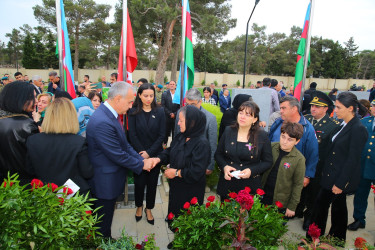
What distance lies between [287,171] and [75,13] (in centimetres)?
2832

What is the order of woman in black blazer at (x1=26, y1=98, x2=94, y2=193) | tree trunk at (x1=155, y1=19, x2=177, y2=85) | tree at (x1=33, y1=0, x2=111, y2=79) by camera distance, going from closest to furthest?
1. woman in black blazer at (x1=26, y1=98, x2=94, y2=193)
2. tree trunk at (x1=155, y1=19, x2=177, y2=85)
3. tree at (x1=33, y1=0, x2=111, y2=79)

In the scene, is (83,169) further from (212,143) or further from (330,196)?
(330,196)

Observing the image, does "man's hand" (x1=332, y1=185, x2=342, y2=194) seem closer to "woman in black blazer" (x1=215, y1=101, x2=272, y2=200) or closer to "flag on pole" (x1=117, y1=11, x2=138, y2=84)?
"woman in black blazer" (x1=215, y1=101, x2=272, y2=200)

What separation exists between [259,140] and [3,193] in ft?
7.32

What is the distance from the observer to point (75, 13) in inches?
990

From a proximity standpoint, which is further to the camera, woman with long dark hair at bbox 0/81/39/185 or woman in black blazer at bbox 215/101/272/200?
woman in black blazer at bbox 215/101/272/200

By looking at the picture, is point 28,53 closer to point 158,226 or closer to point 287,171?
point 158,226

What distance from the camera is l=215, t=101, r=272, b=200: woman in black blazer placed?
2639 mm

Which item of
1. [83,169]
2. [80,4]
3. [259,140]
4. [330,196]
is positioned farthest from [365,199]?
[80,4]

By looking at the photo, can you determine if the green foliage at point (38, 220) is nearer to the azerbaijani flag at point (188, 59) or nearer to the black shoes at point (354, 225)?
the azerbaijani flag at point (188, 59)

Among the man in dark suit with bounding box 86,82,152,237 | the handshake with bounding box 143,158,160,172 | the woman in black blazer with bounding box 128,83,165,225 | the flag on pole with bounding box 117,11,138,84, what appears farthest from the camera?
the flag on pole with bounding box 117,11,138,84

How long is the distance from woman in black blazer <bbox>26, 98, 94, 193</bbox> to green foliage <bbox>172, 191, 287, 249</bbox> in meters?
1.13

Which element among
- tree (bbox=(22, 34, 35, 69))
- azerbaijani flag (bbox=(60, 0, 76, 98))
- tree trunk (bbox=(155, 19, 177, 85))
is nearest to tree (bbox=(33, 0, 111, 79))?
tree trunk (bbox=(155, 19, 177, 85))

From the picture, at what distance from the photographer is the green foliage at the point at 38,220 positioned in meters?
1.22
